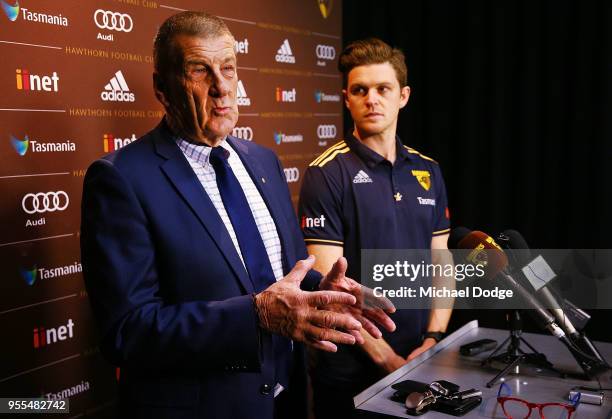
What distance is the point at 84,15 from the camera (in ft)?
6.66

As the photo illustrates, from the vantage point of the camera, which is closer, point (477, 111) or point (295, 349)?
point (295, 349)

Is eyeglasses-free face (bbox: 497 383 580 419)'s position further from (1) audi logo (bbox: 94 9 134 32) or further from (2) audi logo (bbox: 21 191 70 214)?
(1) audi logo (bbox: 94 9 134 32)

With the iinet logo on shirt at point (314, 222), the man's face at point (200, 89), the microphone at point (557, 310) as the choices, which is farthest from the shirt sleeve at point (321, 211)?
the man's face at point (200, 89)

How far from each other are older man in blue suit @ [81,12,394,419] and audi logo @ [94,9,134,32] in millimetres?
697

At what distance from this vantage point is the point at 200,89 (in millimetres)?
1508

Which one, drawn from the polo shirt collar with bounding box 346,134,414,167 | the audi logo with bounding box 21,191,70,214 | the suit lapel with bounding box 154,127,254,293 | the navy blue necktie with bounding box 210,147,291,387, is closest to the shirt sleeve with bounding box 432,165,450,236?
the polo shirt collar with bounding box 346,134,414,167

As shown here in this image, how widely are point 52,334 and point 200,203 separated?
89 cm

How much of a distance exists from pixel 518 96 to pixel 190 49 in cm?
245

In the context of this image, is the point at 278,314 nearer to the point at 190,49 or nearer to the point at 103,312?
the point at 103,312

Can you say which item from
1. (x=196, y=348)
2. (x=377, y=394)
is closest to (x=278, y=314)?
(x=196, y=348)

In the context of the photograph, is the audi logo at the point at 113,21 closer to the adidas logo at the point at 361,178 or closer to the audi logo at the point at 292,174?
the adidas logo at the point at 361,178

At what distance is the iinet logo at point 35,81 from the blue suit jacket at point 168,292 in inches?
23.4

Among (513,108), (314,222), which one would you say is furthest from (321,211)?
(513,108)

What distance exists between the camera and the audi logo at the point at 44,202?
187 centimetres
